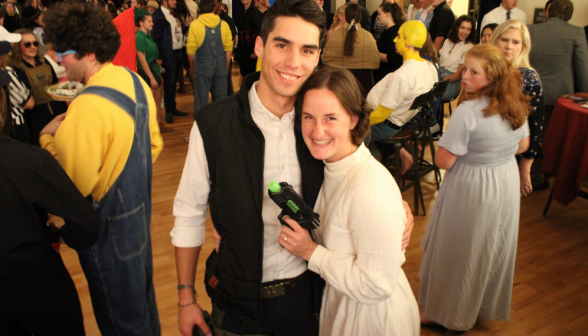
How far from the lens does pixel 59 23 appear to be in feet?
6.09

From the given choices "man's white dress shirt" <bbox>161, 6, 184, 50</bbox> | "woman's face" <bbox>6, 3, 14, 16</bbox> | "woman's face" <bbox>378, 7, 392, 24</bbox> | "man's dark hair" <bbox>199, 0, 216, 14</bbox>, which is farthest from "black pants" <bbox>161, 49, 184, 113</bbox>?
"woman's face" <bbox>378, 7, 392, 24</bbox>

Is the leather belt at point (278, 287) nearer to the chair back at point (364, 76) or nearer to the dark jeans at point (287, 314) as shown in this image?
the dark jeans at point (287, 314)

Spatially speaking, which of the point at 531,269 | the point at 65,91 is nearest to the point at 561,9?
the point at 531,269

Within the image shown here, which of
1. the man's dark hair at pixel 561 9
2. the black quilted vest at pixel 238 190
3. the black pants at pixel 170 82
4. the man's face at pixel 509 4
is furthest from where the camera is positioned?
the black pants at pixel 170 82

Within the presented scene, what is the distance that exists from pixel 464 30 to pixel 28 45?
4.45 metres

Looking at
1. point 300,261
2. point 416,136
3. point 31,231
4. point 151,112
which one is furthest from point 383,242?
point 416,136

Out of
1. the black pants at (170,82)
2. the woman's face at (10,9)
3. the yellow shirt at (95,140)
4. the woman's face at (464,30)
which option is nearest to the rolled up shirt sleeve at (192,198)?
the yellow shirt at (95,140)

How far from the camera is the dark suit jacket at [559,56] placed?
4.25 meters

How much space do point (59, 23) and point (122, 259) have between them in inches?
40.7

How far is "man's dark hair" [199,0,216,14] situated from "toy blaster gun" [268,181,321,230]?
4.49 metres

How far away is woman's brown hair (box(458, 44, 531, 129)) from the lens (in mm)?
2064

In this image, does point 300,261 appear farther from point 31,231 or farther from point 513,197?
point 513,197

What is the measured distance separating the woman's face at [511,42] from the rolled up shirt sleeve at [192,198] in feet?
7.16

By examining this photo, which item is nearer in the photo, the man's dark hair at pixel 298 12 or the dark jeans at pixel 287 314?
the man's dark hair at pixel 298 12
